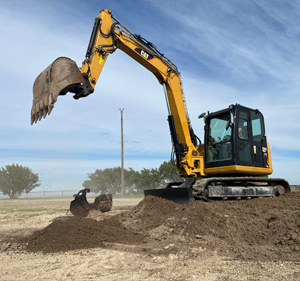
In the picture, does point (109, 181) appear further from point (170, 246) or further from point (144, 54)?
point (170, 246)

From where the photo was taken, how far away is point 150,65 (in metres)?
9.27

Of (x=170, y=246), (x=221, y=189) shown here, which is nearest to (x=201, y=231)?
(x=170, y=246)

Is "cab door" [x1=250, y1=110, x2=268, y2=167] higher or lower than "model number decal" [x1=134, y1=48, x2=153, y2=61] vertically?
lower

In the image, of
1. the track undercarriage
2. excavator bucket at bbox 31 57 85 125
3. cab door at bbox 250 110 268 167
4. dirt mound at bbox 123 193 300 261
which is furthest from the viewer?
cab door at bbox 250 110 268 167

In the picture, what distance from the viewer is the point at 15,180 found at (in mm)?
40625

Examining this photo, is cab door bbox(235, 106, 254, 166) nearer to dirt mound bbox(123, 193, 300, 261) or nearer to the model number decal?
dirt mound bbox(123, 193, 300, 261)

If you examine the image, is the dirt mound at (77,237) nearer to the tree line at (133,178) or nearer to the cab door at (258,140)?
the cab door at (258,140)


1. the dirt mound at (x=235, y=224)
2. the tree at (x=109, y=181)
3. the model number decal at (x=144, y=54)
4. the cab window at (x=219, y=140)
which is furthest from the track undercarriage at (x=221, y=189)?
the tree at (x=109, y=181)

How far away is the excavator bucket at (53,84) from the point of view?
6637 mm

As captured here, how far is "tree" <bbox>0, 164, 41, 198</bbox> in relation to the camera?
40.4m

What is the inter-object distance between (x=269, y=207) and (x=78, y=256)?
487cm

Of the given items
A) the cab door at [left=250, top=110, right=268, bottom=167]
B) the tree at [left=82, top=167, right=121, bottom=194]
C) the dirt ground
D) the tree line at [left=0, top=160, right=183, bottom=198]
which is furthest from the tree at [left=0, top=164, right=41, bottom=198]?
the cab door at [left=250, top=110, right=268, bottom=167]

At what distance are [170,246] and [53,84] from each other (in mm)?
4493

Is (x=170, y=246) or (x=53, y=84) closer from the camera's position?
(x=170, y=246)
